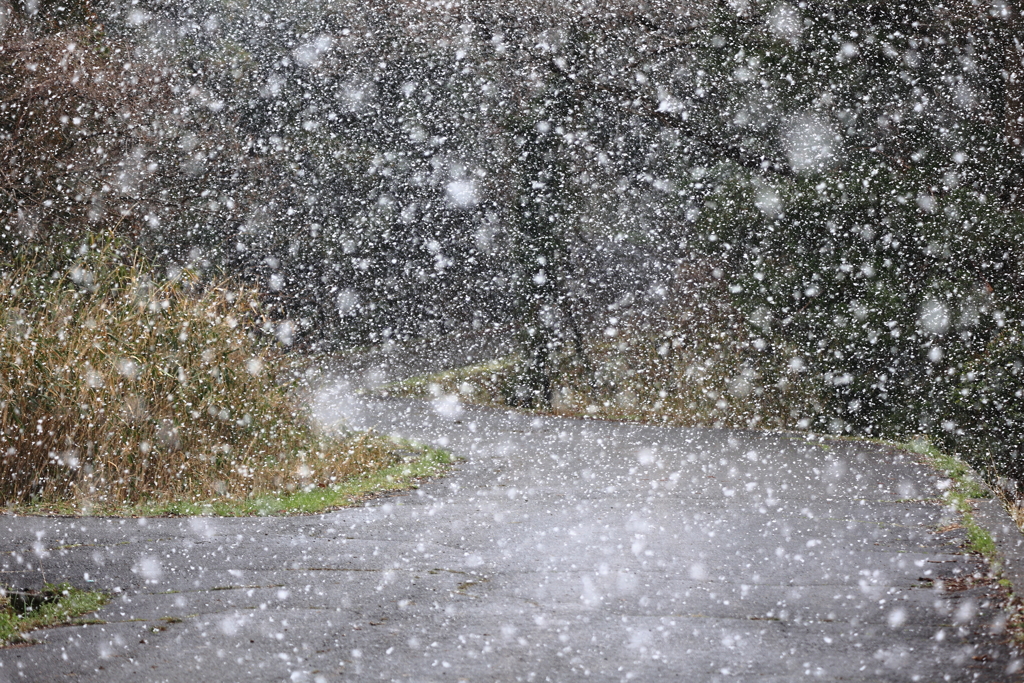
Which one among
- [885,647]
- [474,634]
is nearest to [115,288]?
[474,634]

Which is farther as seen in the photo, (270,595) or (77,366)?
(77,366)

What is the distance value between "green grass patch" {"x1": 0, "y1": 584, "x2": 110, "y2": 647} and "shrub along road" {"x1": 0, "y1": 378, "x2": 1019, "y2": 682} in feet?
0.29

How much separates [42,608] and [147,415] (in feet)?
9.73

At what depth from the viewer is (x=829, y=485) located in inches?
295

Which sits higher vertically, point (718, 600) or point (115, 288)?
point (115, 288)

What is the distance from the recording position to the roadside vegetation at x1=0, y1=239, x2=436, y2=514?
269 inches

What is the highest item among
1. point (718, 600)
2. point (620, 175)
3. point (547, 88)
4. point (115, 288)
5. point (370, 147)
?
point (370, 147)

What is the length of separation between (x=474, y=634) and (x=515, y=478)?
4.23m

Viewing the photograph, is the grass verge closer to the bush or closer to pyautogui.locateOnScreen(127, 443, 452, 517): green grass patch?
pyautogui.locateOnScreen(127, 443, 452, 517): green grass patch

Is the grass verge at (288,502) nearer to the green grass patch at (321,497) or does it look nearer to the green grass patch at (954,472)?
the green grass patch at (321,497)

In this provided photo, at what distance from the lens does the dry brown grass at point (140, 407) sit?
270 inches

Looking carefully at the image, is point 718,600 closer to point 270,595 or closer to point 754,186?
point 270,595

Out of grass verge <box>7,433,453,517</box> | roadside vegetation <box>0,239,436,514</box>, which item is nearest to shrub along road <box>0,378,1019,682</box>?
grass verge <box>7,433,453,517</box>

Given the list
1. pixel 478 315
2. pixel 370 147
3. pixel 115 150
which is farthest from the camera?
pixel 478 315
